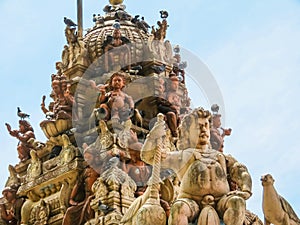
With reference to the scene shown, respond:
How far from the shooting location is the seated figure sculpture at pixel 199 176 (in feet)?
48.9

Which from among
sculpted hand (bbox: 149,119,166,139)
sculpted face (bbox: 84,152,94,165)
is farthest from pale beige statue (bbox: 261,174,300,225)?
sculpted face (bbox: 84,152,94,165)

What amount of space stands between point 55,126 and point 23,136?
4.65ft

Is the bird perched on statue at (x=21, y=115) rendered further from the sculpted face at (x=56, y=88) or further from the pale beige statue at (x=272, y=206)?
the pale beige statue at (x=272, y=206)

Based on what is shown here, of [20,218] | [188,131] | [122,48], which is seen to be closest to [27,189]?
[20,218]

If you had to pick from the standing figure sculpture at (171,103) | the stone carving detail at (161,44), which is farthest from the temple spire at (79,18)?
the standing figure sculpture at (171,103)

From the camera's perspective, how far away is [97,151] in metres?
21.6

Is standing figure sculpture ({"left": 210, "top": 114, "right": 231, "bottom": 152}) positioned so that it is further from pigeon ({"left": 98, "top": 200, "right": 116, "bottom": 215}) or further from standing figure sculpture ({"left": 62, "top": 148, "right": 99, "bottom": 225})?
pigeon ({"left": 98, "top": 200, "right": 116, "bottom": 215})

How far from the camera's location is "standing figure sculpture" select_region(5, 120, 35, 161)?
24.2 meters

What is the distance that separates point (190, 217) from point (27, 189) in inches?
348

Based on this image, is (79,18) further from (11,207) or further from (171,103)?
(11,207)

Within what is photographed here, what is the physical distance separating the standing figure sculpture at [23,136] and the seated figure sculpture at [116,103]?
263 centimetres

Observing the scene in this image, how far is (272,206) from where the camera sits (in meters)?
14.9

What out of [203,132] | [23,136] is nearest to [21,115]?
[23,136]

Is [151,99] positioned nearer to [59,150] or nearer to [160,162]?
[59,150]
